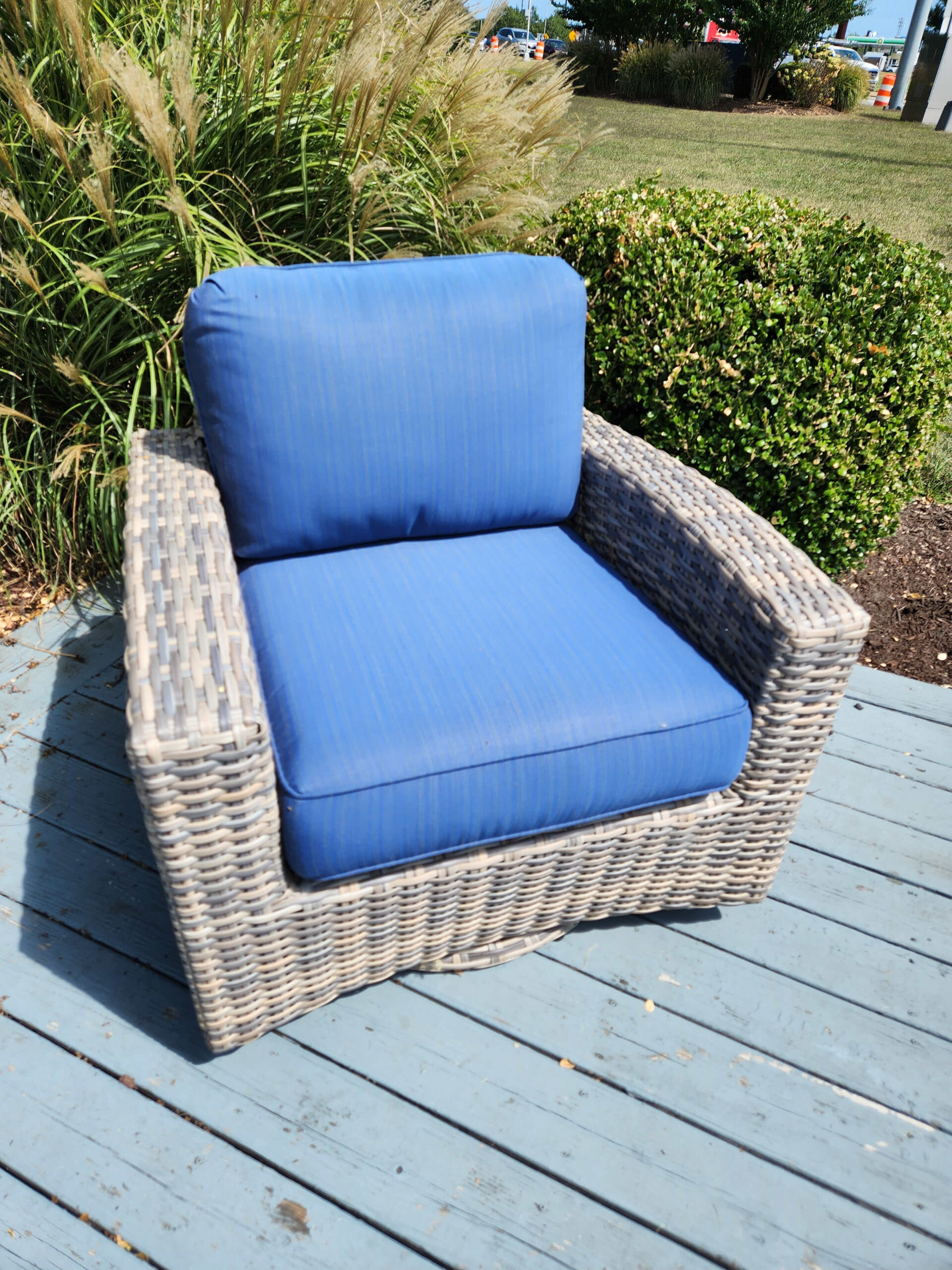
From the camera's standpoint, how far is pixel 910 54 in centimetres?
1384

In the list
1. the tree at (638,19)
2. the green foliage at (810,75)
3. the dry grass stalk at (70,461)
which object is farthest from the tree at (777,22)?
the dry grass stalk at (70,461)

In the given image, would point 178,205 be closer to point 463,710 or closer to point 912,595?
point 463,710

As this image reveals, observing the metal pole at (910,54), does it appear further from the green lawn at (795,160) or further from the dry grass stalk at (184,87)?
the dry grass stalk at (184,87)

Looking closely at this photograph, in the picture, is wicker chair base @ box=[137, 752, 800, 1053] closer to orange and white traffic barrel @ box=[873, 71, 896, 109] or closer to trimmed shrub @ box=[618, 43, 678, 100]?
trimmed shrub @ box=[618, 43, 678, 100]

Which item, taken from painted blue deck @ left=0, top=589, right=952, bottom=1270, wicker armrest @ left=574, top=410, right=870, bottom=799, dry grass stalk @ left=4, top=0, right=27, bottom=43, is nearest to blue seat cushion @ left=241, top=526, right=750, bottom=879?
wicker armrest @ left=574, top=410, right=870, bottom=799

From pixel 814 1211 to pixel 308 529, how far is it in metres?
1.26

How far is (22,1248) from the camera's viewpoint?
110 centimetres

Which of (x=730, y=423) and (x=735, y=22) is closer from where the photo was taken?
(x=730, y=423)

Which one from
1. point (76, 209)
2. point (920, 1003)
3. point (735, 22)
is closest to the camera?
point (920, 1003)

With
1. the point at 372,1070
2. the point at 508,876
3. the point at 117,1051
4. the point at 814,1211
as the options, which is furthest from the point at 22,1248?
the point at 814,1211

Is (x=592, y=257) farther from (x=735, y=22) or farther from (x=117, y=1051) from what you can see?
(x=735, y=22)

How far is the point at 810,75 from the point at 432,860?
53.0 feet

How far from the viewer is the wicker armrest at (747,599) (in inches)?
49.9

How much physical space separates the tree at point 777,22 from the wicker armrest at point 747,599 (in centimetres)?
1484
